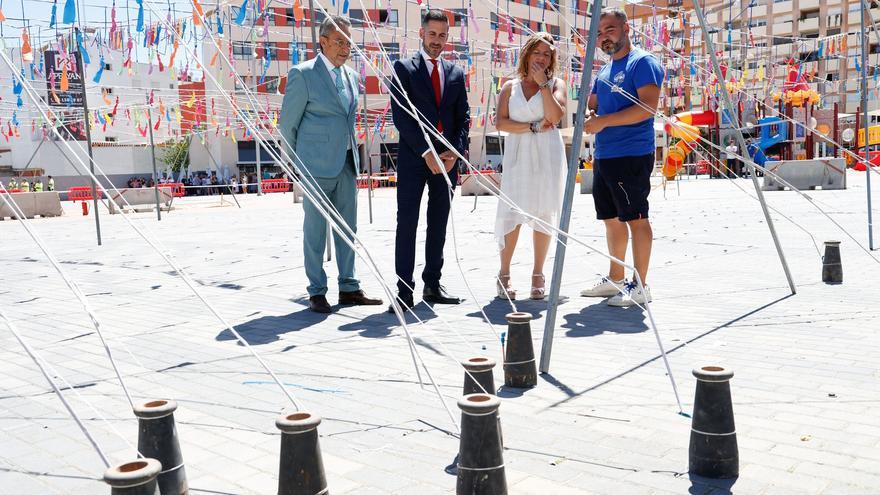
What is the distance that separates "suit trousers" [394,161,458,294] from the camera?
5773mm

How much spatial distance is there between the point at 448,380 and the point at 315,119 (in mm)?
2646

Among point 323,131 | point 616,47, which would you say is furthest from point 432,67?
point 616,47

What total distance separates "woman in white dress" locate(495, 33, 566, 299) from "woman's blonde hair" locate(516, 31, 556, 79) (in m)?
0.03

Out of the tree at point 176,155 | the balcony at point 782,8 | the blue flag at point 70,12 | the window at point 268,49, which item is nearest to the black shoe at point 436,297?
the blue flag at point 70,12

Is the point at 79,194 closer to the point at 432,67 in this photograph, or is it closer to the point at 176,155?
the point at 176,155

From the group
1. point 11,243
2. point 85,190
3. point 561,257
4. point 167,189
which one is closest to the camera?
point 561,257

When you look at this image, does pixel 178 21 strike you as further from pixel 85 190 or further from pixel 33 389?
pixel 85 190

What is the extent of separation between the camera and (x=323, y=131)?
5.74 metres

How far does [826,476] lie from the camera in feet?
8.52

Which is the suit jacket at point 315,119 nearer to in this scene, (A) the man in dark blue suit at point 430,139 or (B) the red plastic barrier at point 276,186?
(A) the man in dark blue suit at point 430,139

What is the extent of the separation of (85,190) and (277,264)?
1035 inches

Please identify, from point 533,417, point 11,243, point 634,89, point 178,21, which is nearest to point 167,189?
point 178,21

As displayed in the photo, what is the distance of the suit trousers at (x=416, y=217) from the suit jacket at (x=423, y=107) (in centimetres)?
11

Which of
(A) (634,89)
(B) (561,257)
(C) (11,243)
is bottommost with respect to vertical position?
(C) (11,243)
